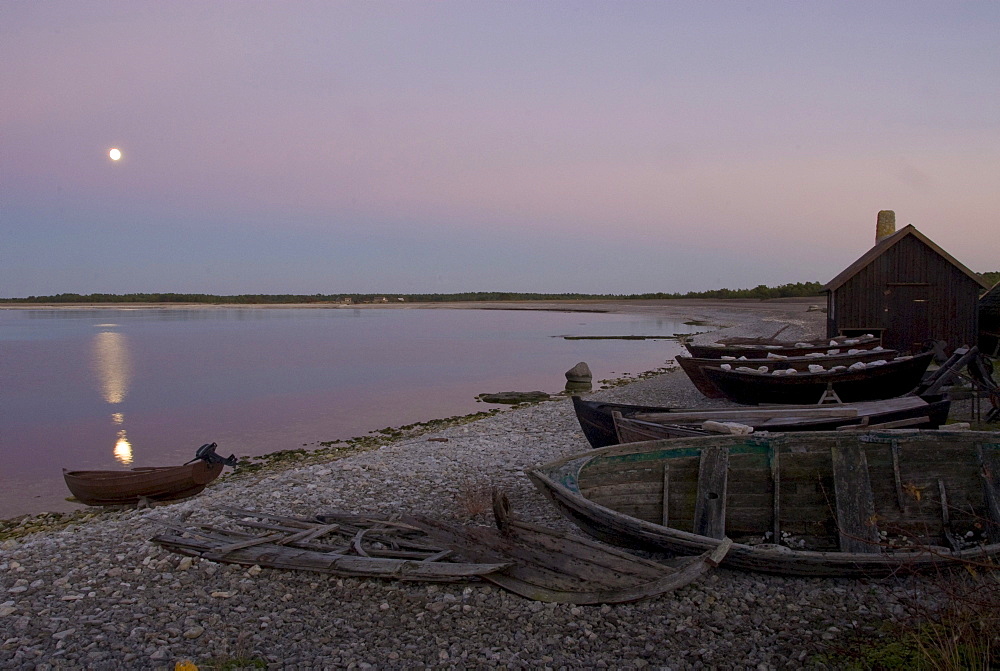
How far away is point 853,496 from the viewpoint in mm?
7402

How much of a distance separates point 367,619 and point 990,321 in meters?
27.7

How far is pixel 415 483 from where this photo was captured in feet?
38.7

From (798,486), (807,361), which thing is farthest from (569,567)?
(807,361)

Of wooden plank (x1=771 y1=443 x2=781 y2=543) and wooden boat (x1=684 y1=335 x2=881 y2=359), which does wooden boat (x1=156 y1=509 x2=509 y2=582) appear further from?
wooden boat (x1=684 y1=335 x2=881 y2=359)

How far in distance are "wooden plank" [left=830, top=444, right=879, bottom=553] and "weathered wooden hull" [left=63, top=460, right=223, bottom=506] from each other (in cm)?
1122

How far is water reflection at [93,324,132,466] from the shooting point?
19.8 metres

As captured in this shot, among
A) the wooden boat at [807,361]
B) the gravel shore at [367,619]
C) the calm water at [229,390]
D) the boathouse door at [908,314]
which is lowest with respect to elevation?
the calm water at [229,390]

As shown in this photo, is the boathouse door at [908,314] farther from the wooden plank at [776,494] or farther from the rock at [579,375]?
the wooden plank at [776,494]

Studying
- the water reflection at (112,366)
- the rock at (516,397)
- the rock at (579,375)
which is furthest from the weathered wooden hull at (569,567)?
the water reflection at (112,366)

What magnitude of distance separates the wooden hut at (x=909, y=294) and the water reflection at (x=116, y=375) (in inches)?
954

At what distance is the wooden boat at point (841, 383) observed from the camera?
15977mm

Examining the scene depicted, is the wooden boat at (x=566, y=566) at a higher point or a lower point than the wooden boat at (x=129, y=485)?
higher

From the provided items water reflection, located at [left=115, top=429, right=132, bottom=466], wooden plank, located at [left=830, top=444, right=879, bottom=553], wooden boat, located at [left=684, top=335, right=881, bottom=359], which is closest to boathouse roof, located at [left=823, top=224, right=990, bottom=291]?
wooden boat, located at [left=684, top=335, right=881, bottom=359]

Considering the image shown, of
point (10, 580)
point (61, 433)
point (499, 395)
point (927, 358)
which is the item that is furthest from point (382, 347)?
point (10, 580)
